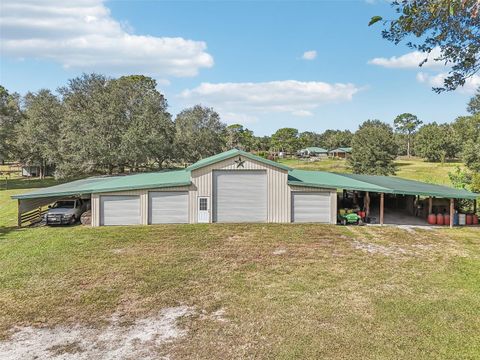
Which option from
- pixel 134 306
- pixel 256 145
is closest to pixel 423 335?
pixel 134 306

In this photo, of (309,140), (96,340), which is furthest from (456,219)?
(309,140)

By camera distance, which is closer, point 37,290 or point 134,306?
point 134,306

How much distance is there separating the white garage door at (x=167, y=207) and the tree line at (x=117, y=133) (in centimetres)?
1802

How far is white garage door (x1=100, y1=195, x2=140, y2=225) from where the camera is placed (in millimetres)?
20938

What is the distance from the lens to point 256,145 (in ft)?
371

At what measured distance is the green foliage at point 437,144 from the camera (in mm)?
76750

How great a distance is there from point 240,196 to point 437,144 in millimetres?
70217

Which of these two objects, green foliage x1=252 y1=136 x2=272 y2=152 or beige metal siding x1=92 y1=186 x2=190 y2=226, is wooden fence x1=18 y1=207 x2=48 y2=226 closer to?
beige metal siding x1=92 y1=186 x2=190 y2=226

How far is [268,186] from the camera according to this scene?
21469 millimetres

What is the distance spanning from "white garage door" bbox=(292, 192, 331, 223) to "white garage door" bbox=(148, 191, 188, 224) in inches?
259

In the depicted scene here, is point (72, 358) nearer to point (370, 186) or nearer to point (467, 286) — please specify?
point (467, 286)

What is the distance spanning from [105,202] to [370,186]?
15.7 m

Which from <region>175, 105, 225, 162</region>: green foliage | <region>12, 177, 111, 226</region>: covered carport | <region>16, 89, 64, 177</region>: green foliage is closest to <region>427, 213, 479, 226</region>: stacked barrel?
<region>12, 177, 111, 226</region>: covered carport

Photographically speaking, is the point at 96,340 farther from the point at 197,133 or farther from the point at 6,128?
the point at 197,133
